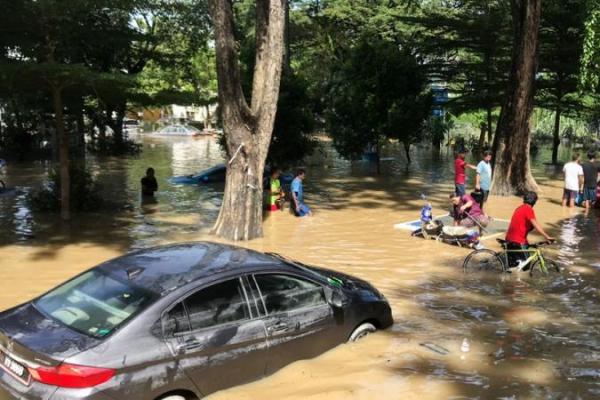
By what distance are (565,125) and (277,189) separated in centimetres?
4268

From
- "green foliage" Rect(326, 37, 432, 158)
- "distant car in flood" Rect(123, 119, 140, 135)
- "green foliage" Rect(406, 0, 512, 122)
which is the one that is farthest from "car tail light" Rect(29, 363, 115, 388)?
→ "distant car in flood" Rect(123, 119, 140, 135)

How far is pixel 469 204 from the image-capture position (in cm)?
1278

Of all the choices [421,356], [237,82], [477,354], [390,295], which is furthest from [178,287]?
[237,82]

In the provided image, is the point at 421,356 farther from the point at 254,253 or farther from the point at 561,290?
the point at 561,290

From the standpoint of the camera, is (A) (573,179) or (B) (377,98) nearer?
(A) (573,179)

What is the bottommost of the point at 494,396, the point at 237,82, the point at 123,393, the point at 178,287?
the point at 494,396

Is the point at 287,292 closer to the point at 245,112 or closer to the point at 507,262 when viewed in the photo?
the point at 507,262

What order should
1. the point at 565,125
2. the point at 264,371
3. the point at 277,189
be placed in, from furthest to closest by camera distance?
1. the point at 565,125
2. the point at 277,189
3. the point at 264,371

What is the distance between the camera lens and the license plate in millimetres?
4441

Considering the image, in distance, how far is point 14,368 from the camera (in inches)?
180

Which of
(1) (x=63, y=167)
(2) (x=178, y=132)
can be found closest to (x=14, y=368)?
(1) (x=63, y=167)

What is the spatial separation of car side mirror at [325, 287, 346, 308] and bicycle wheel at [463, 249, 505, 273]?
16.4ft

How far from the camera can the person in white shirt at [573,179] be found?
17141 millimetres

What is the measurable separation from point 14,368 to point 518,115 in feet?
62.4
